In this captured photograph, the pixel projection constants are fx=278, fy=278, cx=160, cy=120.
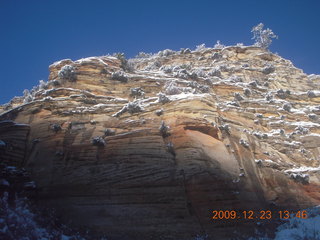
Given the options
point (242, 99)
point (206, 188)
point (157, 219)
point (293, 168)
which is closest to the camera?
point (157, 219)

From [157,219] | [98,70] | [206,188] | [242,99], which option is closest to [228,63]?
[242,99]

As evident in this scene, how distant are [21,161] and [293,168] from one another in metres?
→ 19.1

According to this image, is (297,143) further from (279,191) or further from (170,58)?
(170,58)

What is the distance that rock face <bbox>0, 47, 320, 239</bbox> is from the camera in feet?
47.5

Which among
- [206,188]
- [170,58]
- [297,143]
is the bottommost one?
[206,188]

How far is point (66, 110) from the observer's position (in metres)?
20.1
